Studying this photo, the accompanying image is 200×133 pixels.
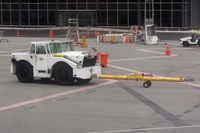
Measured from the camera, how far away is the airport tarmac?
9992 millimetres

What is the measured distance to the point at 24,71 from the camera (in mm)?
17234

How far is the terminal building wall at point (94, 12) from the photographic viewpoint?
2549 inches

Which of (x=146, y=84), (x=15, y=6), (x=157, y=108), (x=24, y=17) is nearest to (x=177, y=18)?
(x=24, y=17)

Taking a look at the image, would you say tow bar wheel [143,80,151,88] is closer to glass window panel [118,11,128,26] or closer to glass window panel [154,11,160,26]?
glass window panel [154,11,160,26]

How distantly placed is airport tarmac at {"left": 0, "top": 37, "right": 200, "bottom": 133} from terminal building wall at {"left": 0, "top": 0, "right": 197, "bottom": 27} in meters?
46.6

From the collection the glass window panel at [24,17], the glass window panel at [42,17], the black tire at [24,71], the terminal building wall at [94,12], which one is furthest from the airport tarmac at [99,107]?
the glass window panel at [24,17]

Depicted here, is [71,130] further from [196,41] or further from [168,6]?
[168,6]

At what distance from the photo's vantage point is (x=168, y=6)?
64938 millimetres

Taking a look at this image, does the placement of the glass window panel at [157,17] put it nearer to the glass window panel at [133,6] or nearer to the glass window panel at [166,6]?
the glass window panel at [166,6]

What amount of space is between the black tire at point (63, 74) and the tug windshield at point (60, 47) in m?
0.87

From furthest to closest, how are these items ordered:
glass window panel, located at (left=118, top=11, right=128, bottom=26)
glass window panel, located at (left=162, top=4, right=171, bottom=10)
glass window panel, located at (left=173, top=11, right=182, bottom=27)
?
glass window panel, located at (left=118, top=11, right=128, bottom=26), glass window panel, located at (left=162, top=4, right=171, bottom=10), glass window panel, located at (left=173, top=11, right=182, bottom=27)

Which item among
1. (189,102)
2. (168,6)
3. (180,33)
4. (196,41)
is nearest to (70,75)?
(189,102)

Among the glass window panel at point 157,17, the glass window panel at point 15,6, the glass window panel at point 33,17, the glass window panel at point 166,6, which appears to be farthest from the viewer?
the glass window panel at point 33,17

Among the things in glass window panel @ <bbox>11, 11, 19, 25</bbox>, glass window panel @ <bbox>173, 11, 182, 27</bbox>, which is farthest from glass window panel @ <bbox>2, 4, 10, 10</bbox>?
glass window panel @ <bbox>173, 11, 182, 27</bbox>
